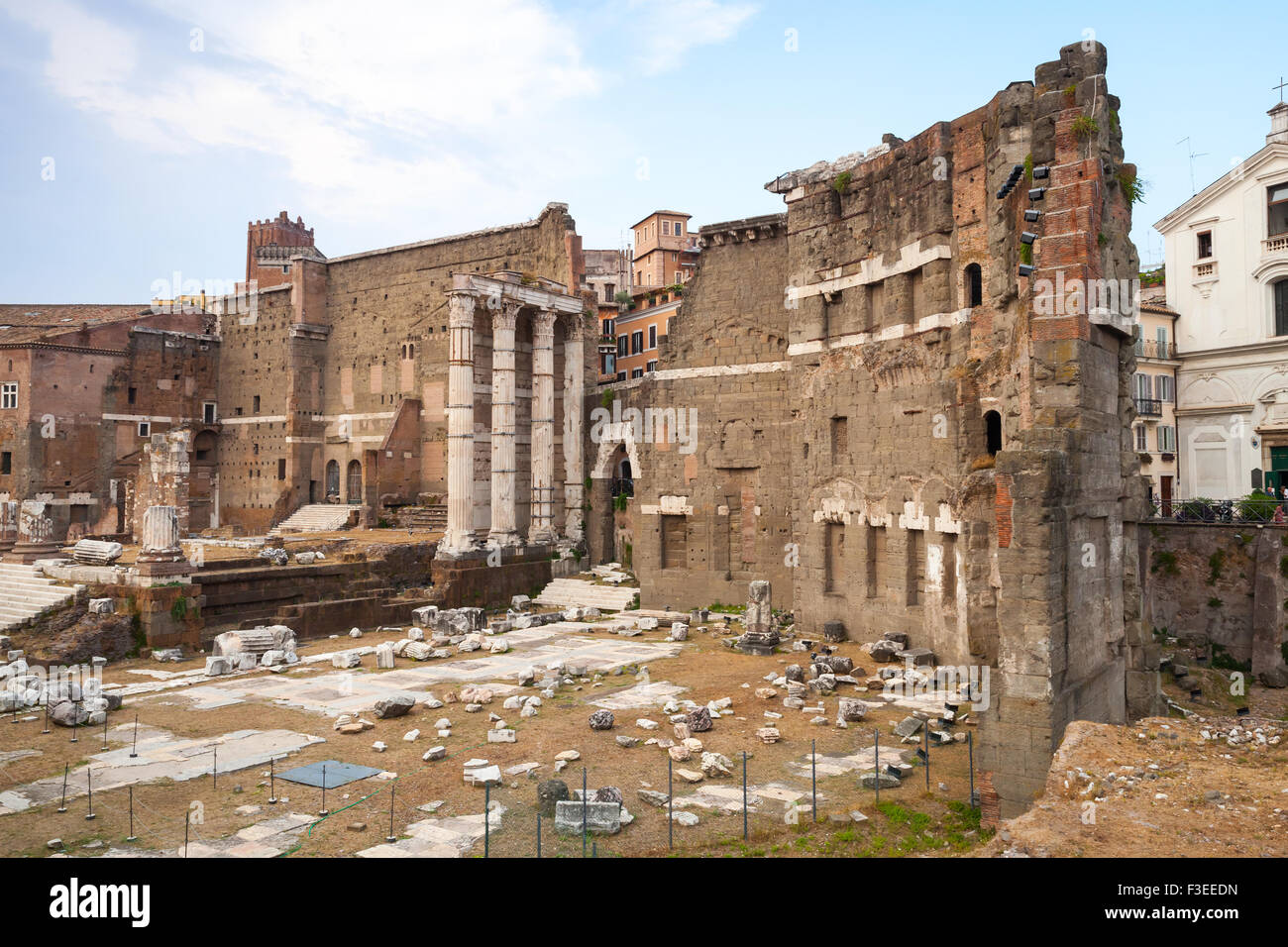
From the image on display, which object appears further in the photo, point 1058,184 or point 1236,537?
point 1236,537

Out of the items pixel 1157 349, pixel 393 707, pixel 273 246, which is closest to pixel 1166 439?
pixel 1157 349

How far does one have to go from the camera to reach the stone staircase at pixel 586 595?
28.5 m

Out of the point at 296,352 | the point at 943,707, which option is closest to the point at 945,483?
the point at 943,707

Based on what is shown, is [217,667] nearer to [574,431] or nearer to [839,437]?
[839,437]

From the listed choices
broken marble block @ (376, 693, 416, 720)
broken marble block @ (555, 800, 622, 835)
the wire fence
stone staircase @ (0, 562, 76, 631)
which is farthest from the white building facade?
stone staircase @ (0, 562, 76, 631)

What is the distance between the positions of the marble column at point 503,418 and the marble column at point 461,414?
91cm

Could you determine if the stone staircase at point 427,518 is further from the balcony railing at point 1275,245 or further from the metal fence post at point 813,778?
the balcony railing at point 1275,245

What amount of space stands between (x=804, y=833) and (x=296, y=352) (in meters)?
41.0

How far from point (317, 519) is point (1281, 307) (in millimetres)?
40016

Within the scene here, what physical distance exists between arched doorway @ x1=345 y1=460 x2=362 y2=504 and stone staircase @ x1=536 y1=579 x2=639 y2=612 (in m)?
18.0

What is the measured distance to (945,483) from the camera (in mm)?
17875

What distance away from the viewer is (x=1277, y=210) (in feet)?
101

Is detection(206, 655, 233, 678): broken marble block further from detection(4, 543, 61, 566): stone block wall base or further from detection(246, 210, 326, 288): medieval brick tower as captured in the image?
detection(246, 210, 326, 288): medieval brick tower
